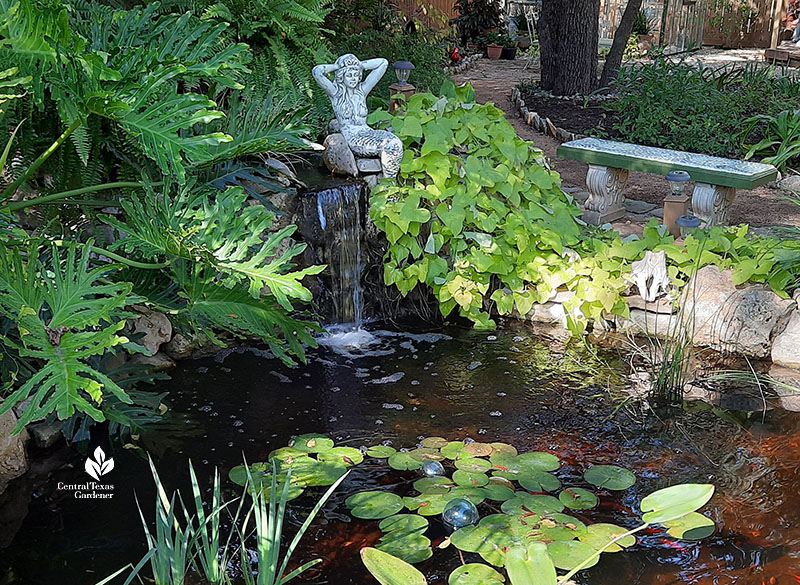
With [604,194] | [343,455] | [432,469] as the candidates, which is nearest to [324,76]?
[604,194]

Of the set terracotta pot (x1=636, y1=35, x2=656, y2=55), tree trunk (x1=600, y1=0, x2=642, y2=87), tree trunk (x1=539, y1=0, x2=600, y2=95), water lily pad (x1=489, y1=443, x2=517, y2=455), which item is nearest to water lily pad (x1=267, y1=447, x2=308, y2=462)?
water lily pad (x1=489, y1=443, x2=517, y2=455)

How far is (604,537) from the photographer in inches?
114

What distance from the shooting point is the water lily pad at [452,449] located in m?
3.47

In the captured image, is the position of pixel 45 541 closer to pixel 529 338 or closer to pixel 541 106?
pixel 529 338

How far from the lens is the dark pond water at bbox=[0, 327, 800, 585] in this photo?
2885mm

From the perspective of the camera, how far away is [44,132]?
347cm

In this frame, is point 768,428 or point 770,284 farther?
point 770,284

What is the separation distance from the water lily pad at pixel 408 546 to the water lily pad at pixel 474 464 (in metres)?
0.47

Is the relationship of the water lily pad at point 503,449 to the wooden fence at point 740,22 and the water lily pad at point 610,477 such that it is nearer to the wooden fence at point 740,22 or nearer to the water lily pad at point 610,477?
the water lily pad at point 610,477

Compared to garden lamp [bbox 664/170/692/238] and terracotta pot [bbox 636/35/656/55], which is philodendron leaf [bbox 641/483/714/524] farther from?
terracotta pot [bbox 636/35/656/55]

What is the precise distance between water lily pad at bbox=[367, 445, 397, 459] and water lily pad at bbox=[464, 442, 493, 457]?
305 millimetres

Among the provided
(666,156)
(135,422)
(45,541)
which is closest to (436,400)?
(135,422)

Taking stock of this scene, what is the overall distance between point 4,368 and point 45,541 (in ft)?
2.23

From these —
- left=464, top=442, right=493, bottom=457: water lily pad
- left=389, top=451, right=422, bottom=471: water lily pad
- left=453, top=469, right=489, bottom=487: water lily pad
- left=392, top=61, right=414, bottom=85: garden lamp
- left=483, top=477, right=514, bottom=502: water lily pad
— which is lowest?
left=483, top=477, right=514, bottom=502: water lily pad
